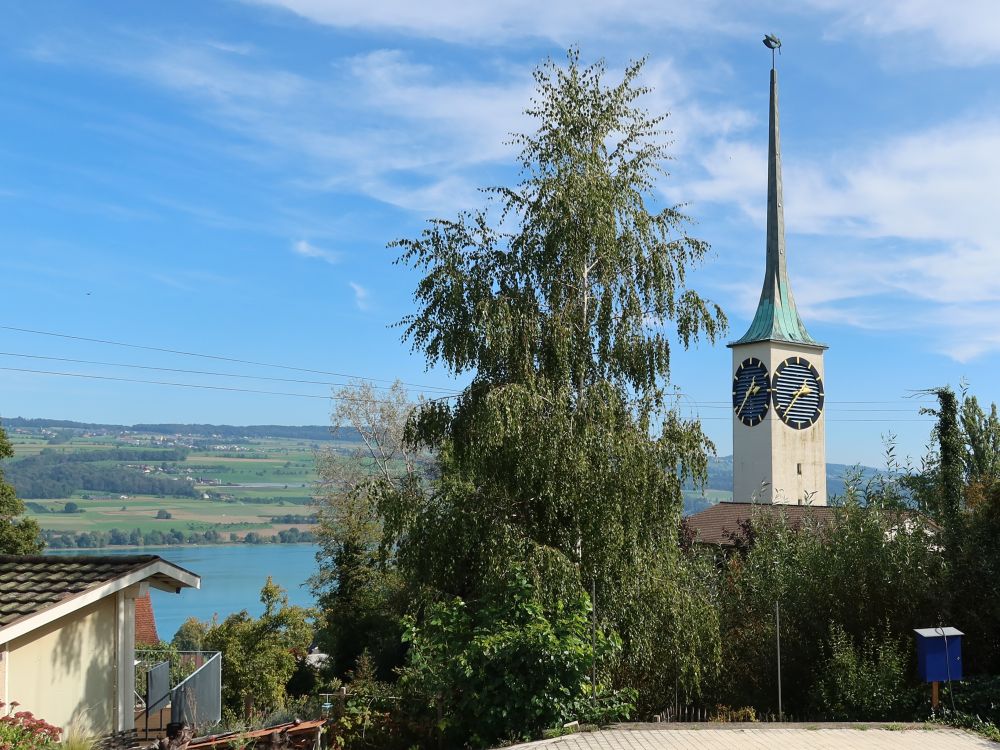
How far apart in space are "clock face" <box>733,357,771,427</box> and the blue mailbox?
110 ft

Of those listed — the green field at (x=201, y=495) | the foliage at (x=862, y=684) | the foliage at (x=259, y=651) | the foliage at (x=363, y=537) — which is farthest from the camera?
the green field at (x=201, y=495)

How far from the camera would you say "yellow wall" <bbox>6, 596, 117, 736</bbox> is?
10336 mm

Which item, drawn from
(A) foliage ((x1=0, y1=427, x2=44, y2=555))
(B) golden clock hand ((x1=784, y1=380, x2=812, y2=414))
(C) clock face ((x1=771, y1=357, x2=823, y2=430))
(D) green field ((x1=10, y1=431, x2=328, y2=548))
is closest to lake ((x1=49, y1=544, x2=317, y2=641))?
(D) green field ((x1=10, y1=431, x2=328, y2=548))

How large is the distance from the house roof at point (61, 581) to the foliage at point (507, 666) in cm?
294

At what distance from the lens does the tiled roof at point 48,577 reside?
1030cm

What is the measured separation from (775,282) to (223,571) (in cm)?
5740

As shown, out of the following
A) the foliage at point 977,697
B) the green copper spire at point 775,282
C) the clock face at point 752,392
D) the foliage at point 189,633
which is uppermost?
the green copper spire at point 775,282

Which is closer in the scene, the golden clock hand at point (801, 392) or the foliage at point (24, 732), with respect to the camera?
the foliage at point (24, 732)

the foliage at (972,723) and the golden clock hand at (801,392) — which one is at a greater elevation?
the golden clock hand at (801,392)

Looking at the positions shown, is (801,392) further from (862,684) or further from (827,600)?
(862,684)

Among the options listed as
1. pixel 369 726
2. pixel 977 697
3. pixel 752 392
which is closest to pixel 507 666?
pixel 369 726

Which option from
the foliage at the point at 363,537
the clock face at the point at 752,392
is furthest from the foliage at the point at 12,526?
the clock face at the point at 752,392

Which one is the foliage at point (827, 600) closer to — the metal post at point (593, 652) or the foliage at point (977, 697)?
the foliage at point (977, 697)

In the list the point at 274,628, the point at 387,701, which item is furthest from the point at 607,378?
the point at 274,628
